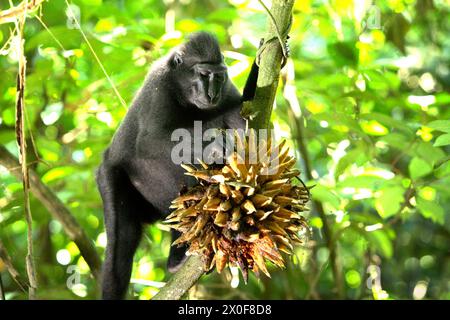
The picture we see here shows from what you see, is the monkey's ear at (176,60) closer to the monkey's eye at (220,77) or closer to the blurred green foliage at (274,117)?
the blurred green foliage at (274,117)

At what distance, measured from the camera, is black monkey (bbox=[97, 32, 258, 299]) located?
4.56 metres

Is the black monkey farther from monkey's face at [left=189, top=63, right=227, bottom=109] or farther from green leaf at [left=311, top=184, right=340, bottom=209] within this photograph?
green leaf at [left=311, top=184, right=340, bottom=209]

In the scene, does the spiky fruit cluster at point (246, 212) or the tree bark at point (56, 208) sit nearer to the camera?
the spiky fruit cluster at point (246, 212)

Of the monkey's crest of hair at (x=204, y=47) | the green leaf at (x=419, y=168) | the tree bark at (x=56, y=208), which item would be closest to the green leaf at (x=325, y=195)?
the green leaf at (x=419, y=168)

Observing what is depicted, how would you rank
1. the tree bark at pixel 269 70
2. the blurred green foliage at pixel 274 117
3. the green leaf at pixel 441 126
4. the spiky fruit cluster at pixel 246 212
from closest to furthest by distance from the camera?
the spiky fruit cluster at pixel 246 212, the tree bark at pixel 269 70, the green leaf at pixel 441 126, the blurred green foliage at pixel 274 117

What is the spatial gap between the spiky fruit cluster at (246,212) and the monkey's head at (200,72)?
168 centimetres

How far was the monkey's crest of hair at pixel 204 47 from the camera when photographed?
4.50m

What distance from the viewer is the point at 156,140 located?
14.9 ft

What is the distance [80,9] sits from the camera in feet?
16.6

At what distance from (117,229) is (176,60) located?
1.38 m

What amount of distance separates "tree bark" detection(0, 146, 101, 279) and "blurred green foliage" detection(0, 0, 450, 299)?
0.19 meters

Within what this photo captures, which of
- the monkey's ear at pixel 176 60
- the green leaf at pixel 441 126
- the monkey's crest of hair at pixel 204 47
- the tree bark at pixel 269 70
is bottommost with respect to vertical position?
the green leaf at pixel 441 126

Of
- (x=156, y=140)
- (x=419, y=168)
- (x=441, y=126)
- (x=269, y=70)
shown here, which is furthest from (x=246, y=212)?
(x=419, y=168)

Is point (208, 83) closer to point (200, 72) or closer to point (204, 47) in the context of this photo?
point (200, 72)
